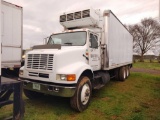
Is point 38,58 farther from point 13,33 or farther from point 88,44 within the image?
point 13,33

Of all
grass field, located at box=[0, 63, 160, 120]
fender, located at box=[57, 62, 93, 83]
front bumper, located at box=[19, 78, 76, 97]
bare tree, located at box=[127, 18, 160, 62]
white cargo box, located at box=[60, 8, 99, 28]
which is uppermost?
bare tree, located at box=[127, 18, 160, 62]

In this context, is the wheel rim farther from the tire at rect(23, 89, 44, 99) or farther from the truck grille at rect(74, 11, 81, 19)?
the truck grille at rect(74, 11, 81, 19)

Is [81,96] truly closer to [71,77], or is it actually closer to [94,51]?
[71,77]

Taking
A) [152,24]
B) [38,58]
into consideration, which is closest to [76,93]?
[38,58]

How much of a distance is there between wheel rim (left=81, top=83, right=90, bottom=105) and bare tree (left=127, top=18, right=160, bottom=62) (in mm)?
38420

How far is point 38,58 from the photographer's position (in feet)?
15.3

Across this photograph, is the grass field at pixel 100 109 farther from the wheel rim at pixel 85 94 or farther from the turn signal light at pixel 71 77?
the turn signal light at pixel 71 77

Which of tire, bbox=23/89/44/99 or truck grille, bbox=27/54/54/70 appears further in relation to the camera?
tire, bbox=23/89/44/99

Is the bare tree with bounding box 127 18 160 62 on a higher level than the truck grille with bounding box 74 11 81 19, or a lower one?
higher

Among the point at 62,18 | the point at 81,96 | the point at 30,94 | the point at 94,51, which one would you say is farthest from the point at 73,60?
the point at 62,18

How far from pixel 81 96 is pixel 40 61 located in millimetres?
1695

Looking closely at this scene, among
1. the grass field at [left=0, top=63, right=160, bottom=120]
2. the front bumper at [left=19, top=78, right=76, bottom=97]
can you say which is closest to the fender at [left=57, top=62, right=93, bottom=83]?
the front bumper at [left=19, top=78, right=76, bottom=97]

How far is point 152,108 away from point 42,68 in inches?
158

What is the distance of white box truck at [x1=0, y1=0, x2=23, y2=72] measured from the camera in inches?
247
